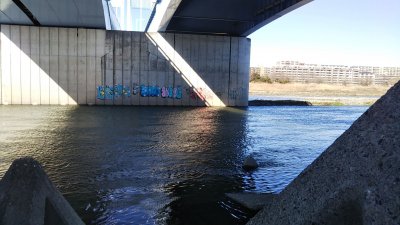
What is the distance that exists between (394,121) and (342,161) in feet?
1.65

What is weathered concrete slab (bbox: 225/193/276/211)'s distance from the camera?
8000 mm

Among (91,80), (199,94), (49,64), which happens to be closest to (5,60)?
(49,64)

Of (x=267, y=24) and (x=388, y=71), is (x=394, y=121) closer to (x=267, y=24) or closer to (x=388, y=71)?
(x=267, y=24)

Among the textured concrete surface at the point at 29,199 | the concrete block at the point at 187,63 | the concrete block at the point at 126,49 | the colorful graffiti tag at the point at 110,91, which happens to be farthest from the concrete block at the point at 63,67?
the textured concrete surface at the point at 29,199

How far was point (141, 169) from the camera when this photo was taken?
1160 centimetres

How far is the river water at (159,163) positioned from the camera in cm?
799

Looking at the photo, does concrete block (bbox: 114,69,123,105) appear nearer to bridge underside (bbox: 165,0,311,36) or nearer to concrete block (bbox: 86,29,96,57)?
concrete block (bbox: 86,29,96,57)

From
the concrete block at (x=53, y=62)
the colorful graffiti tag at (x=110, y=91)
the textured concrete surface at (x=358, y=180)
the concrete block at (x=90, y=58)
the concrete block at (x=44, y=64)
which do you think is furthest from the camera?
the colorful graffiti tag at (x=110, y=91)

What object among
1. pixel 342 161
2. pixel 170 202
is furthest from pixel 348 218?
pixel 170 202

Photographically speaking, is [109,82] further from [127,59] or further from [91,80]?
[127,59]

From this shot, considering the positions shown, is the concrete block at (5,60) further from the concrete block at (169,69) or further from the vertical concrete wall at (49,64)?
the concrete block at (169,69)

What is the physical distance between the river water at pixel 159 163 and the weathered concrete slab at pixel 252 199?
177mm

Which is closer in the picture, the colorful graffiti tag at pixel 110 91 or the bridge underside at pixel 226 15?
the bridge underside at pixel 226 15

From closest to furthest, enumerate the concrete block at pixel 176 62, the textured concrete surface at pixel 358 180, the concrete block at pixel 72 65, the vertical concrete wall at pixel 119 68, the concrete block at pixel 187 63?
the textured concrete surface at pixel 358 180
the vertical concrete wall at pixel 119 68
the concrete block at pixel 72 65
the concrete block at pixel 176 62
the concrete block at pixel 187 63
